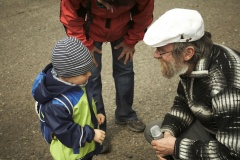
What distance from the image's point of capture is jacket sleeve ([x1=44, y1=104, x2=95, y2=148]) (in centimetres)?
202

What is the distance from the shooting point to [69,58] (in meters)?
2.01

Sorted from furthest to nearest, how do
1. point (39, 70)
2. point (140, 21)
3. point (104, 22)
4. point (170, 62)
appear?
point (39, 70), point (140, 21), point (104, 22), point (170, 62)

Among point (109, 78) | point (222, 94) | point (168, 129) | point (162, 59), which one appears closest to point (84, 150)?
point (168, 129)

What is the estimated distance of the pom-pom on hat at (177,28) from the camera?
2061mm

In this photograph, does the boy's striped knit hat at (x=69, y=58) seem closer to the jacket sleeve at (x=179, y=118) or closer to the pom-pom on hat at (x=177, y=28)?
the pom-pom on hat at (x=177, y=28)

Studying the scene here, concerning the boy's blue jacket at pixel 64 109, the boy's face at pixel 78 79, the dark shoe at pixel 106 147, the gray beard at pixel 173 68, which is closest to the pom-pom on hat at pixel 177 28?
the gray beard at pixel 173 68

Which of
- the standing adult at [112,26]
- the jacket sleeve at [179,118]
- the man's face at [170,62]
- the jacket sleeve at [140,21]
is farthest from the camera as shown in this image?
the jacket sleeve at [140,21]

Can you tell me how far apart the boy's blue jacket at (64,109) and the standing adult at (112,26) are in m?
0.65

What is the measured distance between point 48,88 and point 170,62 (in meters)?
0.86

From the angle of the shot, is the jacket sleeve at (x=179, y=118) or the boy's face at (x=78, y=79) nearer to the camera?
the boy's face at (x=78, y=79)

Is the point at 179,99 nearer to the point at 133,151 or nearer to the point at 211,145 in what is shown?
the point at 211,145

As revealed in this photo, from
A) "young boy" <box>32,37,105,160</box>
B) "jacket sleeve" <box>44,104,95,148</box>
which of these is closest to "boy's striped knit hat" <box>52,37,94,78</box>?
"young boy" <box>32,37,105,160</box>

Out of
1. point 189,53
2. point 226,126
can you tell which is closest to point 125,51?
point 189,53

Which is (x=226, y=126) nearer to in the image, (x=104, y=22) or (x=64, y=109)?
(x=64, y=109)
